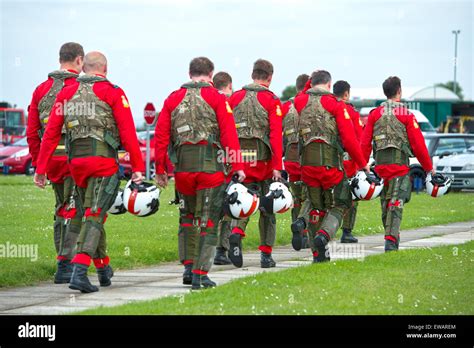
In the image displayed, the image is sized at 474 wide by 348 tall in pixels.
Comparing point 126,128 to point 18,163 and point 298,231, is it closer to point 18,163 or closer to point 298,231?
point 298,231

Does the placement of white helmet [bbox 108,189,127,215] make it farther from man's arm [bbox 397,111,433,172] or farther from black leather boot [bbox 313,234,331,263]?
man's arm [bbox 397,111,433,172]

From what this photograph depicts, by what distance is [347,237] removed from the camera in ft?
59.7

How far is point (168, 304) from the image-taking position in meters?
10.5

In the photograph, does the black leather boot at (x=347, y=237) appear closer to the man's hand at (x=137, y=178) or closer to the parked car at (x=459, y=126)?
the man's hand at (x=137, y=178)

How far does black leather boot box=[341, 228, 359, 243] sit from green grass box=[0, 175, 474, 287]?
2.73ft

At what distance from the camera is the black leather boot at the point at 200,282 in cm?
1198

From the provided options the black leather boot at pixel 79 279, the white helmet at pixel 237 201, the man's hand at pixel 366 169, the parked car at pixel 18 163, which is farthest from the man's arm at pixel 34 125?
the parked car at pixel 18 163

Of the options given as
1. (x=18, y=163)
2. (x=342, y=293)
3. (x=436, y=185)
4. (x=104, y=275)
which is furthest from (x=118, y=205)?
(x=18, y=163)

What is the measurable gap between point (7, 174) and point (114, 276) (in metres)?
30.7

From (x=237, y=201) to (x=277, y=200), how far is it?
1462 mm

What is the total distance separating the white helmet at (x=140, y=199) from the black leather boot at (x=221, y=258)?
3165 mm

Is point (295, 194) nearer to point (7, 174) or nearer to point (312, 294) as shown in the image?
point (312, 294)
